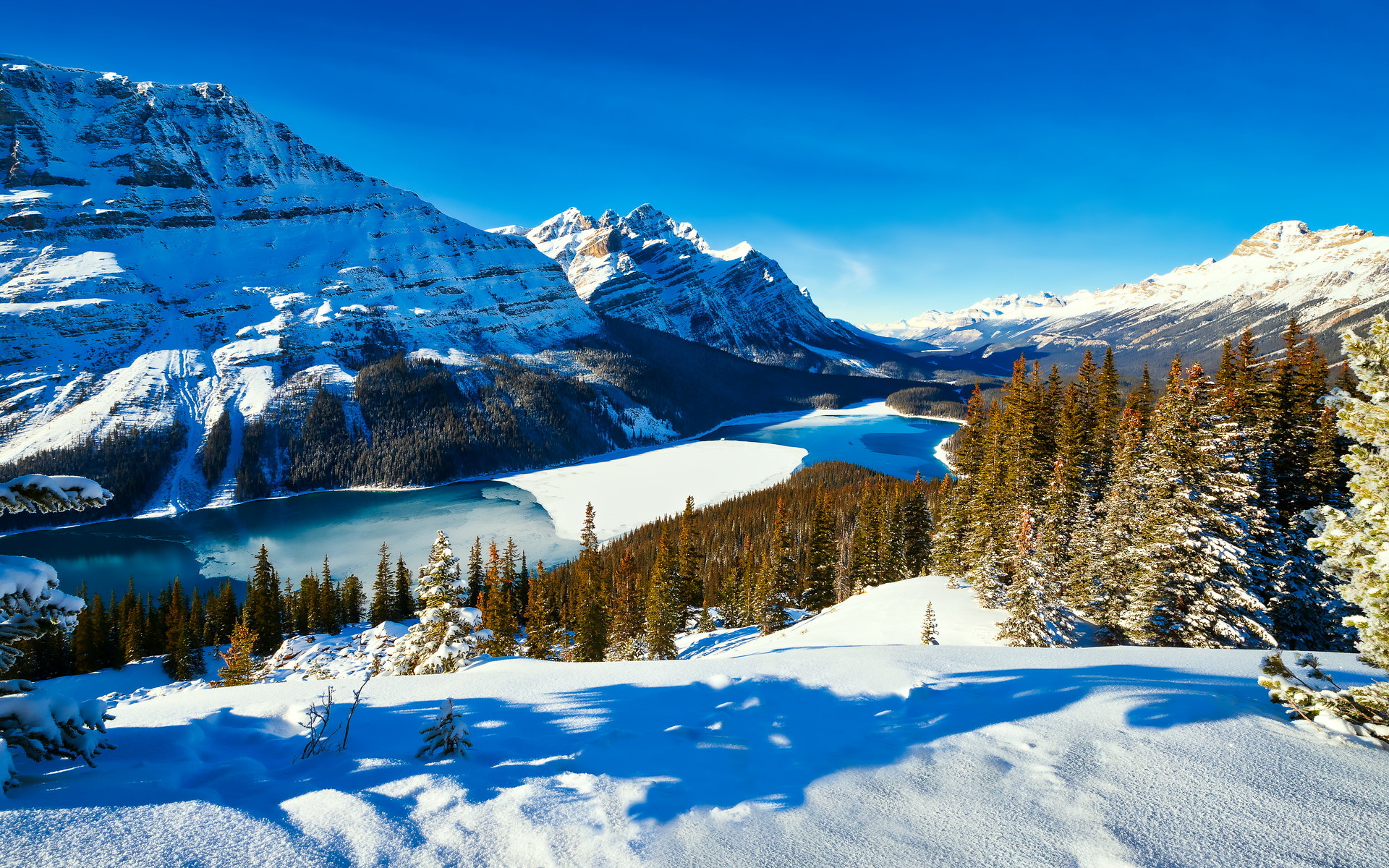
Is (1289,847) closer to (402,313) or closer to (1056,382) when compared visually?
(1056,382)

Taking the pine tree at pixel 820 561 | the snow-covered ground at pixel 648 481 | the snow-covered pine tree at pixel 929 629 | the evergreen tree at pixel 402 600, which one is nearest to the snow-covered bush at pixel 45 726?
the snow-covered pine tree at pixel 929 629

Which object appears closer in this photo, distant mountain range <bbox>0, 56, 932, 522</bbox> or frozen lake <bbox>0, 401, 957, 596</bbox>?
frozen lake <bbox>0, 401, 957, 596</bbox>

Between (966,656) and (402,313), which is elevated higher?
(402,313)

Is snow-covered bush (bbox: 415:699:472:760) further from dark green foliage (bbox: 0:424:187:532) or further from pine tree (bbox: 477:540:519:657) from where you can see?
dark green foliage (bbox: 0:424:187:532)

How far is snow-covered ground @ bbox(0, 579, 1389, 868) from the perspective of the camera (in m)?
3.45

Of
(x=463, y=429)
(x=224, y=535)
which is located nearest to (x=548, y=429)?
(x=463, y=429)

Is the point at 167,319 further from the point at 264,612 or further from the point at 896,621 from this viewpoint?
the point at 896,621

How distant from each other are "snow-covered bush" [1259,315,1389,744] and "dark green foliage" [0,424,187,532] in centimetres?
13470

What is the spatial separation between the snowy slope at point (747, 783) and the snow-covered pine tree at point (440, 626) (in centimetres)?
1359

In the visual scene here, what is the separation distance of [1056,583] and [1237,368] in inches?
471

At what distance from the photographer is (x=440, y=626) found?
806 inches

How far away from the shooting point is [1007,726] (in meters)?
5.31

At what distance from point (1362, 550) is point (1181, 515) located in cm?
1607

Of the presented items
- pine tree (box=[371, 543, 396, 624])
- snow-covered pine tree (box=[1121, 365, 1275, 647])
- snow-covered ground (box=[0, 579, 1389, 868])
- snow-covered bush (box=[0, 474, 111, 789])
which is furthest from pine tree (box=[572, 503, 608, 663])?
snow-covered bush (box=[0, 474, 111, 789])
